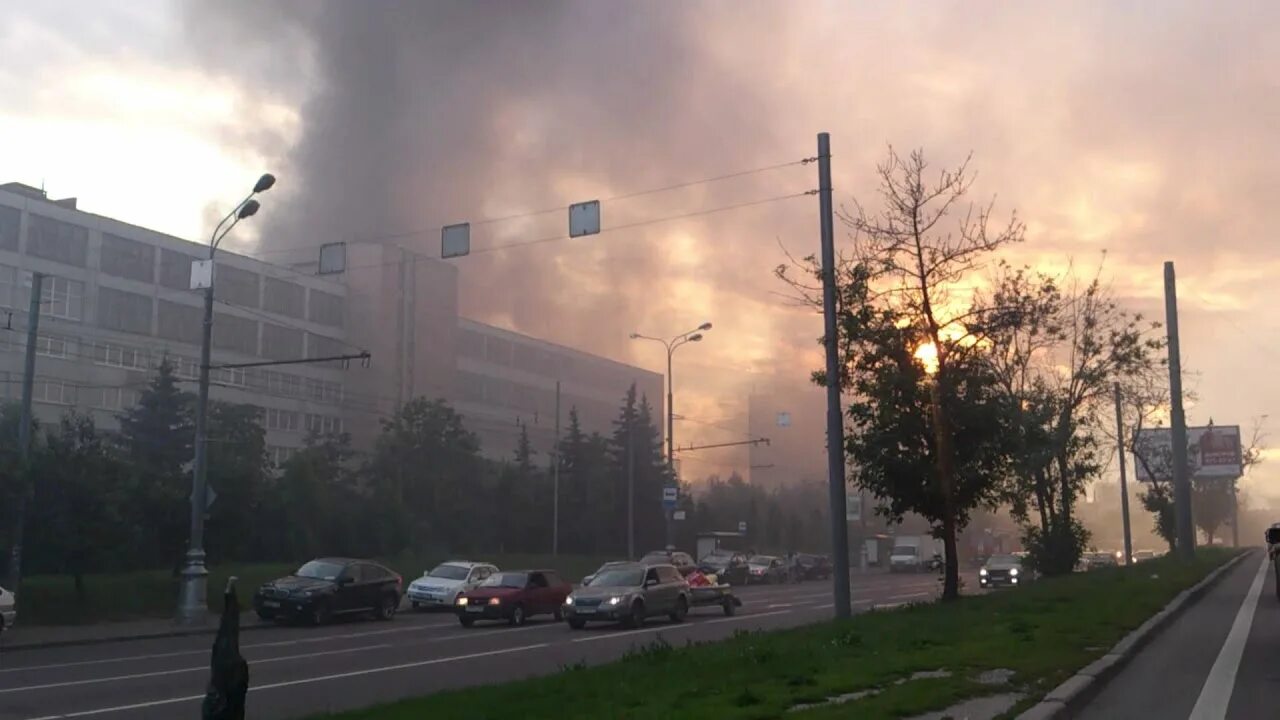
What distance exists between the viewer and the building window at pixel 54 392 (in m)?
61.8

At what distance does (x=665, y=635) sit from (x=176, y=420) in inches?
1460

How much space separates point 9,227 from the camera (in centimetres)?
6031

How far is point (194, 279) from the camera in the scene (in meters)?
31.2

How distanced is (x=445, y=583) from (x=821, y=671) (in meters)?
28.3

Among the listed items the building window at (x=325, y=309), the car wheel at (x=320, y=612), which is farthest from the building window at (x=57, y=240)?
the car wheel at (x=320, y=612)

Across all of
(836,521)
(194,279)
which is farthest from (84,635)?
(836,521)

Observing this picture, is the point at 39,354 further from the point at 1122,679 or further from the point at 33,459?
the point at 1122,679

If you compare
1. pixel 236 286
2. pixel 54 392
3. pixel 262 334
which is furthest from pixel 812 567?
pixel 54 392

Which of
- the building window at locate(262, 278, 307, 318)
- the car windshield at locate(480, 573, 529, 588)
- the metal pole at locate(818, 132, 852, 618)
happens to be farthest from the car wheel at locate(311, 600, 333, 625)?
the building window at locate(262, 278, 307, 318)

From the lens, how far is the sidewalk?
83.5 ft

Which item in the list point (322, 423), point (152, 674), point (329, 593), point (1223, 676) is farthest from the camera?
point (322, 423)

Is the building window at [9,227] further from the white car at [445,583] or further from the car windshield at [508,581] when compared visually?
the car windshield at [508,581]

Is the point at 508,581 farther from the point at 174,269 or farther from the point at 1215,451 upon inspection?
the point at 1215,451

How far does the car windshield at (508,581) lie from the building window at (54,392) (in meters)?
39.7
